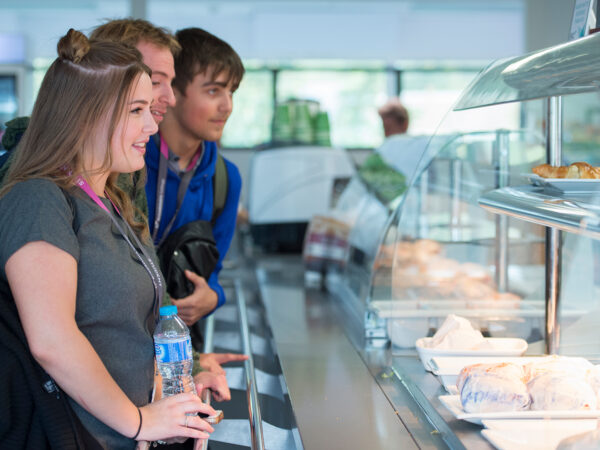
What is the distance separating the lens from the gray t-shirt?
1098mm

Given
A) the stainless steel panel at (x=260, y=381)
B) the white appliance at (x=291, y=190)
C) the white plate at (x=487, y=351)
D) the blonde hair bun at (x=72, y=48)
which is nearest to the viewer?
the blonde hair bun at (x=72, y=48)

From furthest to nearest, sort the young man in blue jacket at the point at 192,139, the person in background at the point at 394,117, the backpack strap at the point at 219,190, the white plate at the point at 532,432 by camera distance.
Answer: the person in background at the point at 394,117
the backpack strap at the point at 219,190
the young man in blue jacket at the point at 192,139
the white plate at the point at 532,432

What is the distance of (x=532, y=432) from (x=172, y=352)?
0.64 metres

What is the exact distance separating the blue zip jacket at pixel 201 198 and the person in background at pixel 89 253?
66 centimetres

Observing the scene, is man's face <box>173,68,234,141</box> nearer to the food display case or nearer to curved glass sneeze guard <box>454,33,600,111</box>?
the food display case

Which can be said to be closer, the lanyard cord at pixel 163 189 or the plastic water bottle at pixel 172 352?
the plastic water bottle at pixel 172 352

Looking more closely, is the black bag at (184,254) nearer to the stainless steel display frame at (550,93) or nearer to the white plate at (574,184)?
the stainless steel display frame at (550,93)

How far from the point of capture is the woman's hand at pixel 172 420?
3.93 feet

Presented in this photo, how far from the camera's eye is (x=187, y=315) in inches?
75.9

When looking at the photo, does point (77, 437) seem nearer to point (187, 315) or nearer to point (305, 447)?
point (305, 447)

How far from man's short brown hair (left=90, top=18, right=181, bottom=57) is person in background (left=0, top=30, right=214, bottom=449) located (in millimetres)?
497

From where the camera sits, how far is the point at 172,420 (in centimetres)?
122

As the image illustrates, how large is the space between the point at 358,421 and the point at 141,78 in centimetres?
80

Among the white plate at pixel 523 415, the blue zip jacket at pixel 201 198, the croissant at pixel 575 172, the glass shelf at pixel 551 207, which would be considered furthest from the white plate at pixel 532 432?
the blue zip jacket at pixel 201 198
